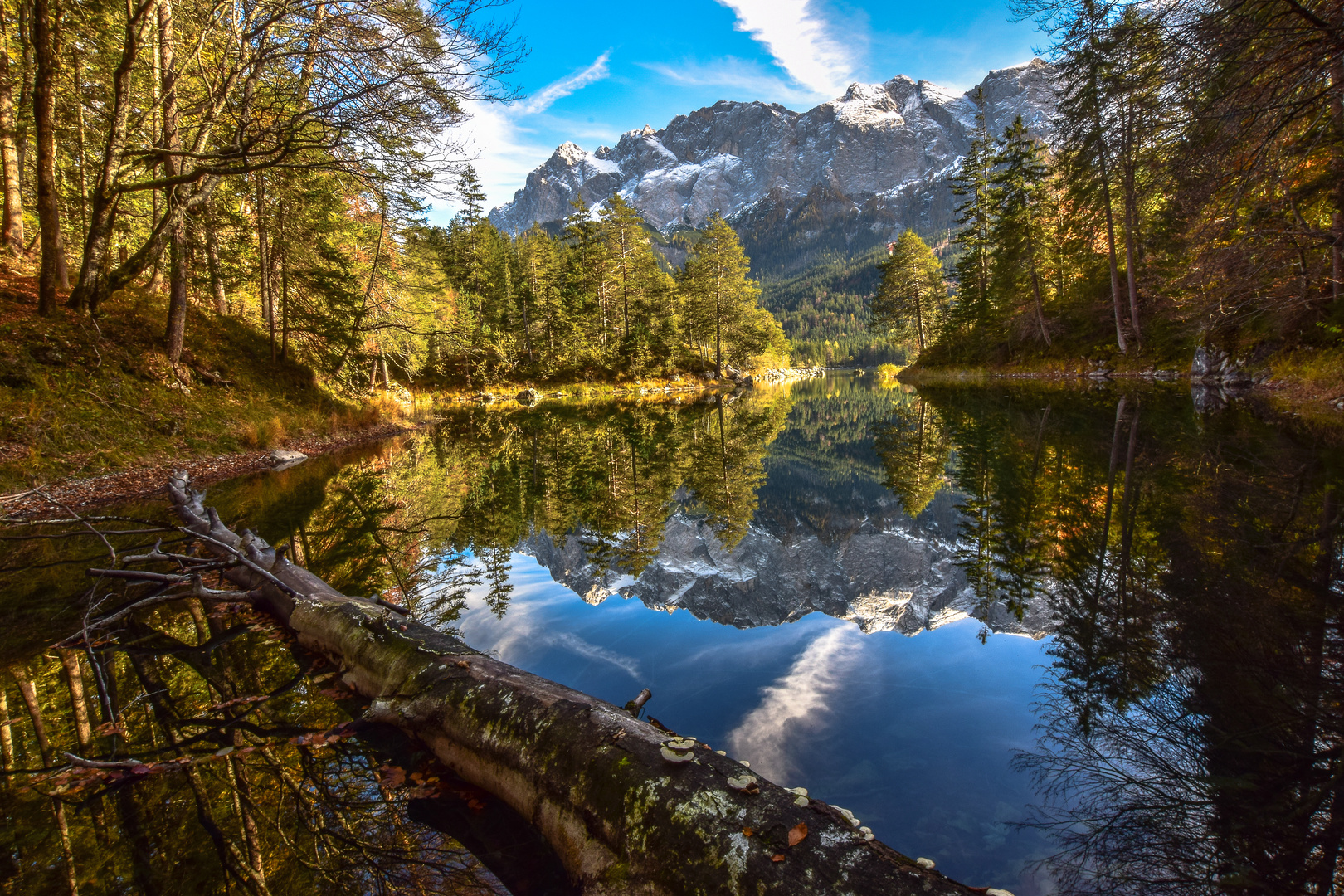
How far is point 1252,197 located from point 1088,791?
15219 mm

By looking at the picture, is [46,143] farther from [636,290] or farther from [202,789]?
[636,290]

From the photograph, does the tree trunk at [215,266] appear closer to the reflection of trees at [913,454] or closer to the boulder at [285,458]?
the boulder at [285,458]

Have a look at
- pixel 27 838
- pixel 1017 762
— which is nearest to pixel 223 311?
pixel 27 838

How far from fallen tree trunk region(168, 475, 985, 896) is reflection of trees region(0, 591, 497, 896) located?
1.03 feet

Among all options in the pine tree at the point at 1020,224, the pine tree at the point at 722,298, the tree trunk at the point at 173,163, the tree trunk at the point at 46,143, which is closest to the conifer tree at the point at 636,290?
the pine tree at the point at 722,298

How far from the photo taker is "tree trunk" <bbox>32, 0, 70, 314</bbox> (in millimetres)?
9852

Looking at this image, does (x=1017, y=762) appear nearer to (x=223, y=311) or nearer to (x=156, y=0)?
(x=156, y=0)

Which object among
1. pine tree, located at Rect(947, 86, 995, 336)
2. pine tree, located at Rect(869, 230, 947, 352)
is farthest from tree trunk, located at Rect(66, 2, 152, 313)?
pine tree, located at Rect(869, 230, 947, 352)

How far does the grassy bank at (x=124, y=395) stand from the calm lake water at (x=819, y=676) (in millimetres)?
2328

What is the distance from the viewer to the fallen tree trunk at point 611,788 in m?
1.54

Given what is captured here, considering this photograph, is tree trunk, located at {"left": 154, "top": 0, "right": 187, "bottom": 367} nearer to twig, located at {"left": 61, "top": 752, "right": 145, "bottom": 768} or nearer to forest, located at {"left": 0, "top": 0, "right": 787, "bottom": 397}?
forest, located at {"left": 0, "top": 0, "right": 787, "bottom": 397}

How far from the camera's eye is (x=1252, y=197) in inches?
442

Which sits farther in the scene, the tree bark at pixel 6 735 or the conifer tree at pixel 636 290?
the conifer tree at pixel 636 290

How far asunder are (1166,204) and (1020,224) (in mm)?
17861
